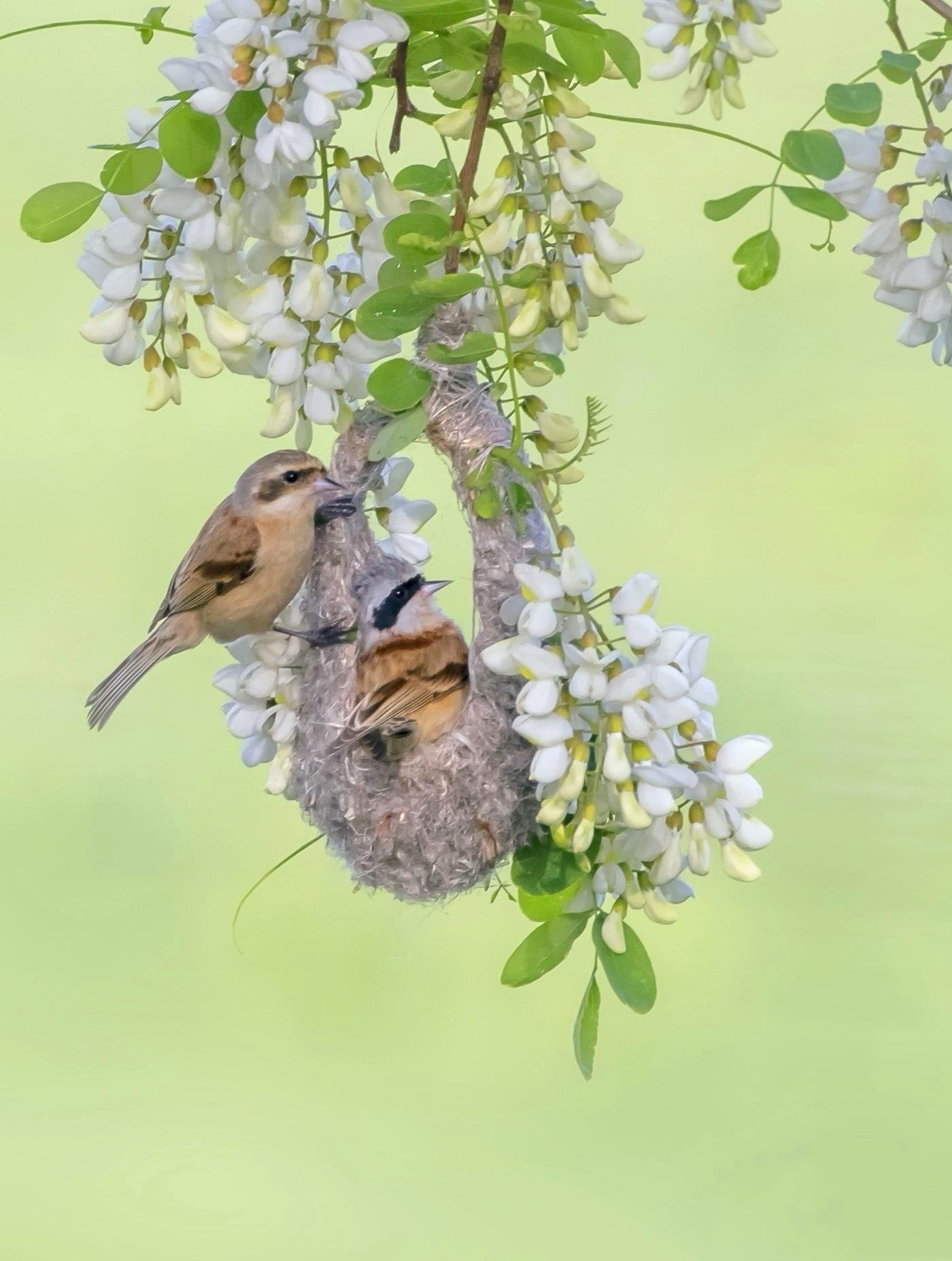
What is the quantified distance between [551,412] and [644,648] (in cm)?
19

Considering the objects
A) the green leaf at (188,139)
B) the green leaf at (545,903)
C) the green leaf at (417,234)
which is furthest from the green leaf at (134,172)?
the green leaf at (545,903)

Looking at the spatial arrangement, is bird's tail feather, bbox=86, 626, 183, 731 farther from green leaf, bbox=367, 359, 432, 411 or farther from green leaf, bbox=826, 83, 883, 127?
green leaf, bbox=826, 83, 883, 127

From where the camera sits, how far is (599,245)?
1.08m

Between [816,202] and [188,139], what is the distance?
0.47 meters

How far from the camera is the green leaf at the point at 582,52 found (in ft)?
3.38

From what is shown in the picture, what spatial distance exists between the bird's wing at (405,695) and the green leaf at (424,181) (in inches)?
17.7

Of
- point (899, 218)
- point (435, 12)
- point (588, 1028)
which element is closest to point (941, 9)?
point (899, 218)

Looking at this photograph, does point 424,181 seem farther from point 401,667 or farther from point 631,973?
point 631,973

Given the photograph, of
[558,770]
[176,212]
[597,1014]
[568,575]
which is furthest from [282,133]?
[597,1014]

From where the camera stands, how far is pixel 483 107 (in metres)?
1.04

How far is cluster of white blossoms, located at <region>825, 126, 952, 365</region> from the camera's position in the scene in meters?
1.10

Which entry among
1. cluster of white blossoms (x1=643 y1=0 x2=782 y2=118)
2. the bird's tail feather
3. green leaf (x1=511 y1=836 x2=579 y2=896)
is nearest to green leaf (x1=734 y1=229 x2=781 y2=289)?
cluster of white blossoms (x1=643 y1=0 x2=782 y2=118)

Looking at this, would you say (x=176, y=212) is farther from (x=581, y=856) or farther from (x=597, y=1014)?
(x=597, y=1014)

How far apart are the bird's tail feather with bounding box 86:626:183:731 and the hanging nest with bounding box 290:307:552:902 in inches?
8.1
